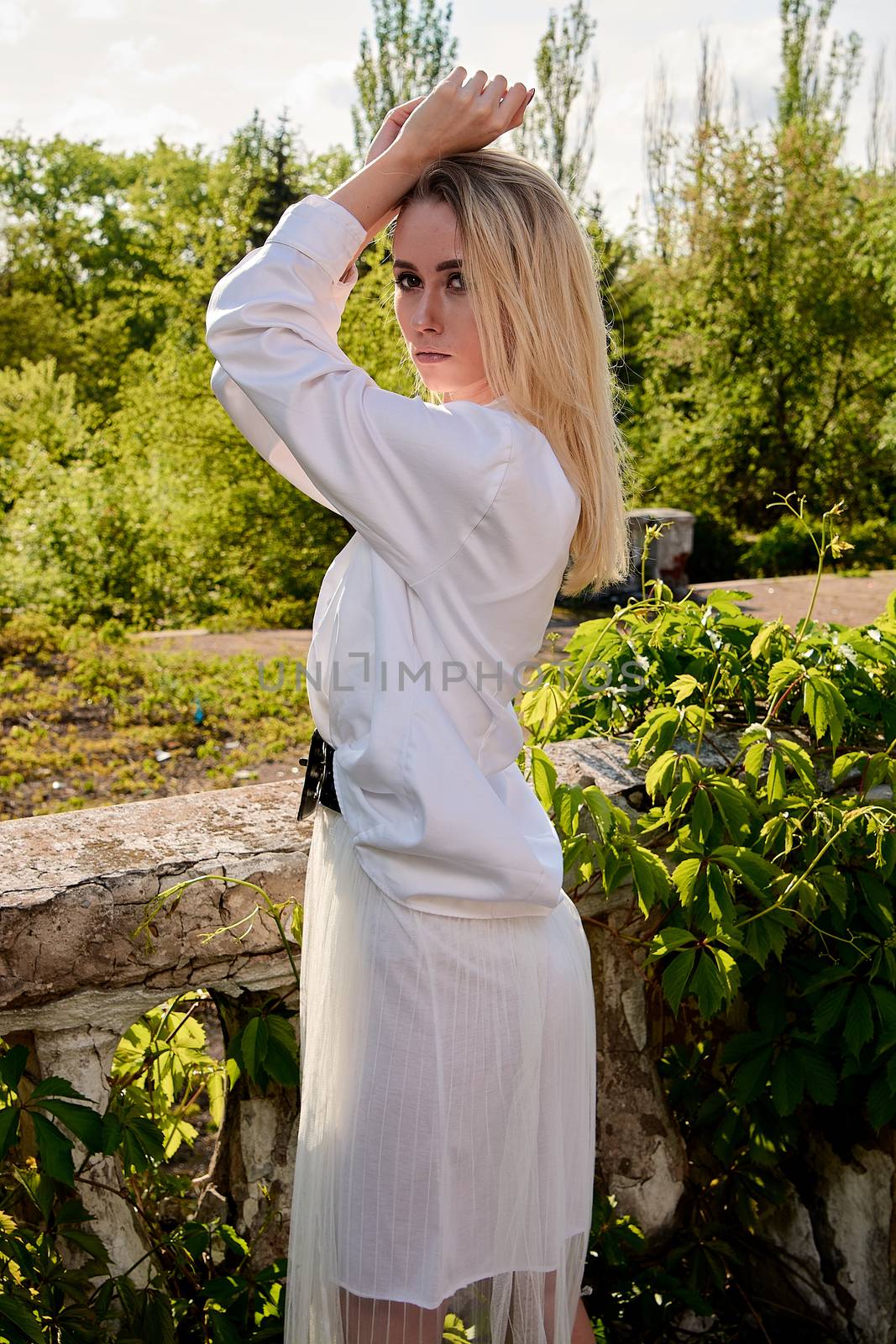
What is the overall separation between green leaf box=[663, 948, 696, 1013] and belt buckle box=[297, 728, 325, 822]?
25.7 inches

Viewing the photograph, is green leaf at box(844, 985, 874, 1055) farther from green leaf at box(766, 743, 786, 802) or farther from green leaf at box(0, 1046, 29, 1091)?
green leaf at box(0, 1046, 29, 1091)

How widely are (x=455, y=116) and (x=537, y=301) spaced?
257mm

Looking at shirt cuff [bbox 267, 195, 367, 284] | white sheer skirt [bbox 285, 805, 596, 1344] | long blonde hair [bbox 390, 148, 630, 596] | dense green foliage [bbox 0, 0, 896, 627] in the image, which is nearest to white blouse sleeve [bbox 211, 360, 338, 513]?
shirt cuff [bbox 267, 195, 367, 284]

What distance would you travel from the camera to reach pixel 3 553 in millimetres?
9406

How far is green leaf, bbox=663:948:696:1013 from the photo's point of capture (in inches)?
71.0

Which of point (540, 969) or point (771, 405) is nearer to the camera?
point (540, 969)

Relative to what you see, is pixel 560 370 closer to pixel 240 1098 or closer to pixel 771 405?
pixel 240 1098

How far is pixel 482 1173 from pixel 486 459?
0.86 metres

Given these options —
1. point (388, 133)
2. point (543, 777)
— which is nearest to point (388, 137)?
point (388, 133)

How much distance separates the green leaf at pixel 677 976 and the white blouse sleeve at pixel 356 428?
84 cm

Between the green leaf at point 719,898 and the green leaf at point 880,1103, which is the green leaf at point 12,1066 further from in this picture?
the green leaf at point 880,1103

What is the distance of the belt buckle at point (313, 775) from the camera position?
154cm

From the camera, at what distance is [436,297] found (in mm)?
1450

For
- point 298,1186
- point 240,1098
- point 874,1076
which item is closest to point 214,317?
point 298,1186
